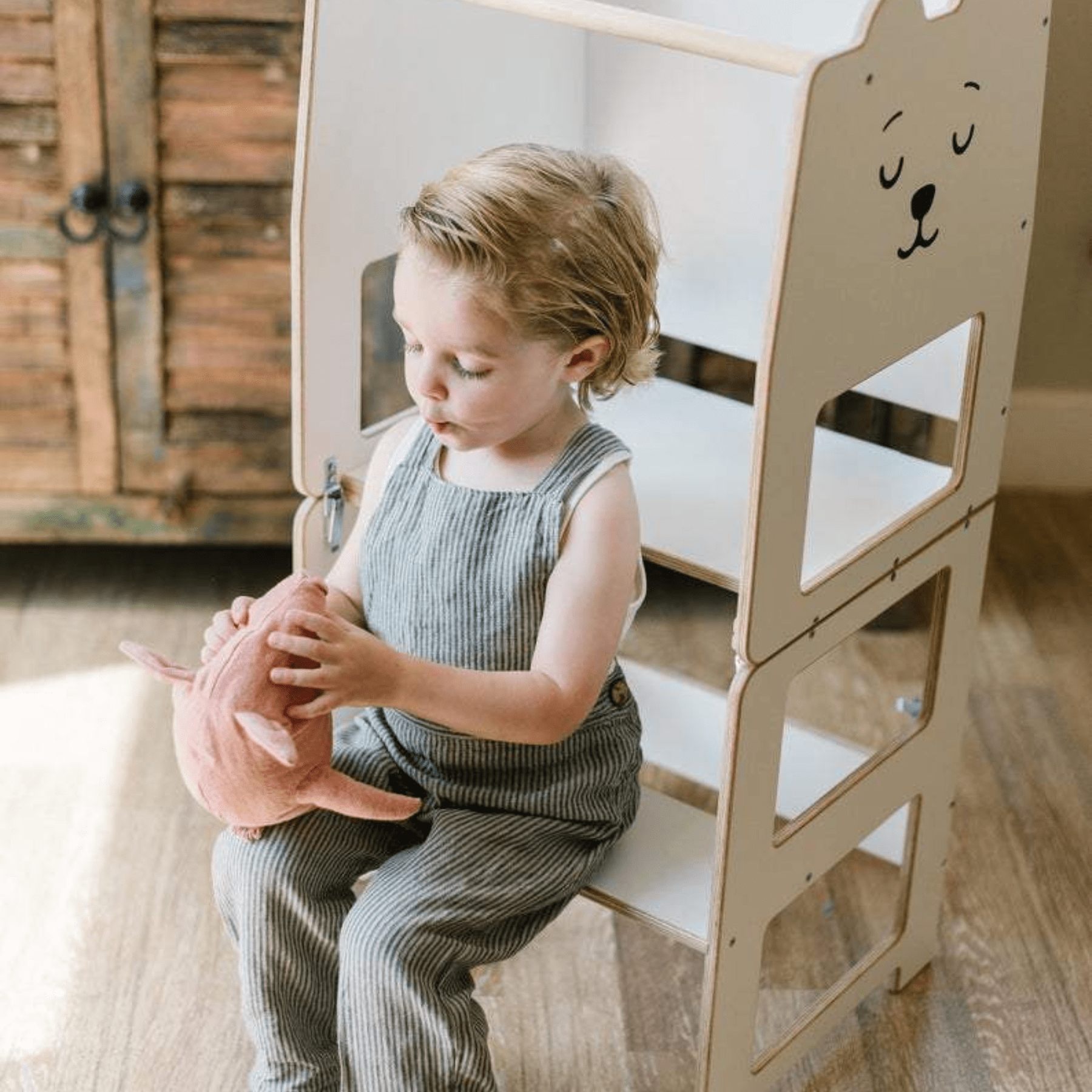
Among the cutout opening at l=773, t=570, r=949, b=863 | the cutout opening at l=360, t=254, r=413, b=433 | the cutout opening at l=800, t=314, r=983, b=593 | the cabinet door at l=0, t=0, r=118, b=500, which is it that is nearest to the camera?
the cutout opening at l=800, t=314, r=983, b=593

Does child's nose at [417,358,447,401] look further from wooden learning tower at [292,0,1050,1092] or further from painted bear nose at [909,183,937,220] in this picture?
painted bear nose at [909,183,937,220]

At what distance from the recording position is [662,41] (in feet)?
3.82

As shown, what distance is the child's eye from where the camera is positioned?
1283mm

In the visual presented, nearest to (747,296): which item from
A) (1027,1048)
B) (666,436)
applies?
(666,436)

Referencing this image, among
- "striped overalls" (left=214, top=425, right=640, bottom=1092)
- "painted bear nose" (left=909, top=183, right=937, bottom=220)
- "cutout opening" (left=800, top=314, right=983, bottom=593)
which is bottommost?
"striped overalls" (left=214, top=425, right=640, bottom=1092)

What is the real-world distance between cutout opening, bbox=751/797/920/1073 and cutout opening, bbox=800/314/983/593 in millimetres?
280

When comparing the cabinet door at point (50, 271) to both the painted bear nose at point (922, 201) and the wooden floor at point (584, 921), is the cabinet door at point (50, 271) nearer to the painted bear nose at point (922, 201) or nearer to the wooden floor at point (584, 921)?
the wooden floor at point (584, 921)

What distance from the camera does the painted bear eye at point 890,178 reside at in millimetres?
1178

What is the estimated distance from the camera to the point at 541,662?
1.29m

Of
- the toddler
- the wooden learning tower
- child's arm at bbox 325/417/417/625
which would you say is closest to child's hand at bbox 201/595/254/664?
the toddler

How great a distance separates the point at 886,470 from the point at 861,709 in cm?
57

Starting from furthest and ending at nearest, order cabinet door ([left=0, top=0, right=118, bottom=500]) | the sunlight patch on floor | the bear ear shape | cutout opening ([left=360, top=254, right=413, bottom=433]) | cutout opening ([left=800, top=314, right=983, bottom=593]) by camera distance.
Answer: cutout opening ([left=360, top=254, right=413, bottom=433]), cabinet door ([left=0, top=0, right=118, bottom=500]), the sunlight patch on floor, cutout opening ([left=800, top=314, right=983, bottom=593]), the bear ear shape

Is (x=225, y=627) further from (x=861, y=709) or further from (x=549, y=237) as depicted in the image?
(x=861, y=709)

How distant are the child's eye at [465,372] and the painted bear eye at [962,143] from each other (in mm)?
360
